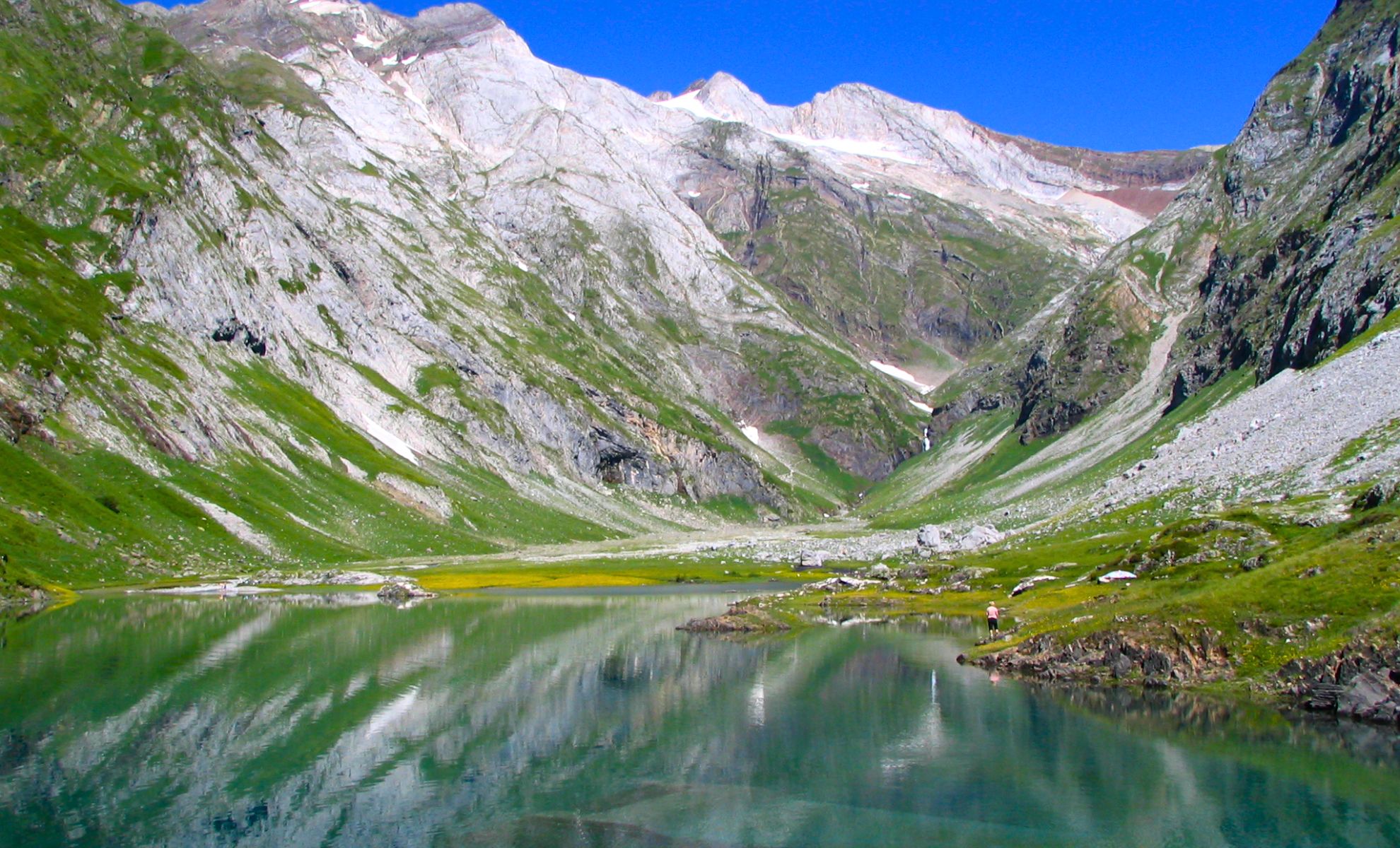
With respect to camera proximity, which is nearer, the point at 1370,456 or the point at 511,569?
the point at 1370,456

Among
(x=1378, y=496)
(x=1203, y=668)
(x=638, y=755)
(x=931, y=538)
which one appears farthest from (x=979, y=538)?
(x=638, y=755)

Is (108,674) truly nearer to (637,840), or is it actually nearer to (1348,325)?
(637,840)

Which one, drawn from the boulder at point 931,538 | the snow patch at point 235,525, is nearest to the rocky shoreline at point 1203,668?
the boulder at point 931,538

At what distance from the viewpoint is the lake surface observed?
28.8m

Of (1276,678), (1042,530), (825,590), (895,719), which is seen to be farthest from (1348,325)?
(895,719)

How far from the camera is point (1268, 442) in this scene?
100562 mm

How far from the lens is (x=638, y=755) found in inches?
1479

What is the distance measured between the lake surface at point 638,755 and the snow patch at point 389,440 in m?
129

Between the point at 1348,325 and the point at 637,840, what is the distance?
446 feet

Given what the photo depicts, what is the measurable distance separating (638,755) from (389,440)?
165m

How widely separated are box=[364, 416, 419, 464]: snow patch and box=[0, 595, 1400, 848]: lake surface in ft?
422

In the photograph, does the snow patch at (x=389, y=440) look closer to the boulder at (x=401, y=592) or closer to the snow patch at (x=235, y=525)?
the snow patch at (x=235, y=525)

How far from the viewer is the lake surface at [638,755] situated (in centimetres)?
2884

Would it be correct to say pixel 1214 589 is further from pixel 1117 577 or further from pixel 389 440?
pixel 389 440
